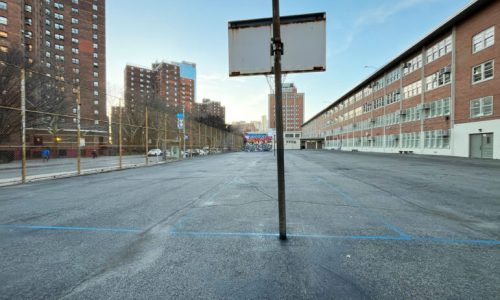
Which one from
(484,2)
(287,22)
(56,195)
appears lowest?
(56,195)

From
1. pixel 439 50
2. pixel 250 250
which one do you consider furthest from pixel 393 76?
pixel 250 250

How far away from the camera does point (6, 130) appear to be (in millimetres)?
16641

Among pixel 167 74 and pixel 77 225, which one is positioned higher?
pixel 167 74

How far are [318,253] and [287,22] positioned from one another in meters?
3.75

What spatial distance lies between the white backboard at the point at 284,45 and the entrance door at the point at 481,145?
30384 millimetres

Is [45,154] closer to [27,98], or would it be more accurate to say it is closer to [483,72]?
[27,98]

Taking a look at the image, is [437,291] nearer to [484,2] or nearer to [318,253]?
[318,253]

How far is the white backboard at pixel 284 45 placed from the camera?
3.74m

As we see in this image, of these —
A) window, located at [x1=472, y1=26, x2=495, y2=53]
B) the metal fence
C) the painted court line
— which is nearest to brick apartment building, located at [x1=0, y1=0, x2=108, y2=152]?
the metal fence

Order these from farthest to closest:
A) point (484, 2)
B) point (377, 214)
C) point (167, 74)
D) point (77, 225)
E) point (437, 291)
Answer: point (167, 74), point (484, 2), point (377, 214), point (77, 225), point (437, 291)

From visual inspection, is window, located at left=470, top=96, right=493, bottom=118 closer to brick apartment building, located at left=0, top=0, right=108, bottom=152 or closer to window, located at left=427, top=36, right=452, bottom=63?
window, located at left=427, top=36, right=452, bottom=63

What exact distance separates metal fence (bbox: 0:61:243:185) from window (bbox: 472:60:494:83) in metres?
34.5

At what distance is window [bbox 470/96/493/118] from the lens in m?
23.0

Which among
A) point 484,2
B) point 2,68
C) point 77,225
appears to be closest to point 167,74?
point 2,68
